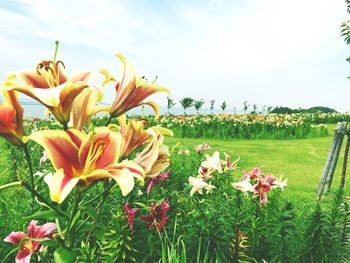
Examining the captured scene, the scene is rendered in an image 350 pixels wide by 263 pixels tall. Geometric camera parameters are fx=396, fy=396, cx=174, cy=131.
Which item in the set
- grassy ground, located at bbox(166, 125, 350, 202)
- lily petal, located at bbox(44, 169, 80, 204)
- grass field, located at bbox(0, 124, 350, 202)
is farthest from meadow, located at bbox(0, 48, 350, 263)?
grassy ground, located at bbox(166, 125, 350, 202)

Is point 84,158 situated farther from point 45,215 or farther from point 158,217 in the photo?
point 158,217

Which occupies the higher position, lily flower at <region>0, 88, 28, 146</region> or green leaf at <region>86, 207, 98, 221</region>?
lily flower at <region>0, 88, 28, 146</region>

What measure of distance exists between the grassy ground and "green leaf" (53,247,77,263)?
4.83 meters

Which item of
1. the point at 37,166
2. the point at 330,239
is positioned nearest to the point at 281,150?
the point at 37,166

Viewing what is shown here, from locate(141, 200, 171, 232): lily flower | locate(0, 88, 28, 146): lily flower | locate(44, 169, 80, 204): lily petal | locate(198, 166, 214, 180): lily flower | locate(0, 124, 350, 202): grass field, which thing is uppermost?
locate(0, 88, 28, 146): lily flower

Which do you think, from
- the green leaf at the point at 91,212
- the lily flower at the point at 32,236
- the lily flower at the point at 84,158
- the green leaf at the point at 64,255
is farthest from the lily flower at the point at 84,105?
the lily flower at the point at 32,236

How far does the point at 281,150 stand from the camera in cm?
1088

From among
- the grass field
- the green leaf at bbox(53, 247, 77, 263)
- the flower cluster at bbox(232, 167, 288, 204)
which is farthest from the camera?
the grass field

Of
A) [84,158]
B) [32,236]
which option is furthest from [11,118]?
[32,236]

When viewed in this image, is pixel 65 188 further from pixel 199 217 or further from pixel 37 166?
pixel 37 166

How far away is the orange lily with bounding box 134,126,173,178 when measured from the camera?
155cm

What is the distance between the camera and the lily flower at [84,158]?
1306 millimetres

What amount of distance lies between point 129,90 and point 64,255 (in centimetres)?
70

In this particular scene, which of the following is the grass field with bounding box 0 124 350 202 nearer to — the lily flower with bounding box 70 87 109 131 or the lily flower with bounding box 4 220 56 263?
the lily flower with bounding box 4 220 56 263
